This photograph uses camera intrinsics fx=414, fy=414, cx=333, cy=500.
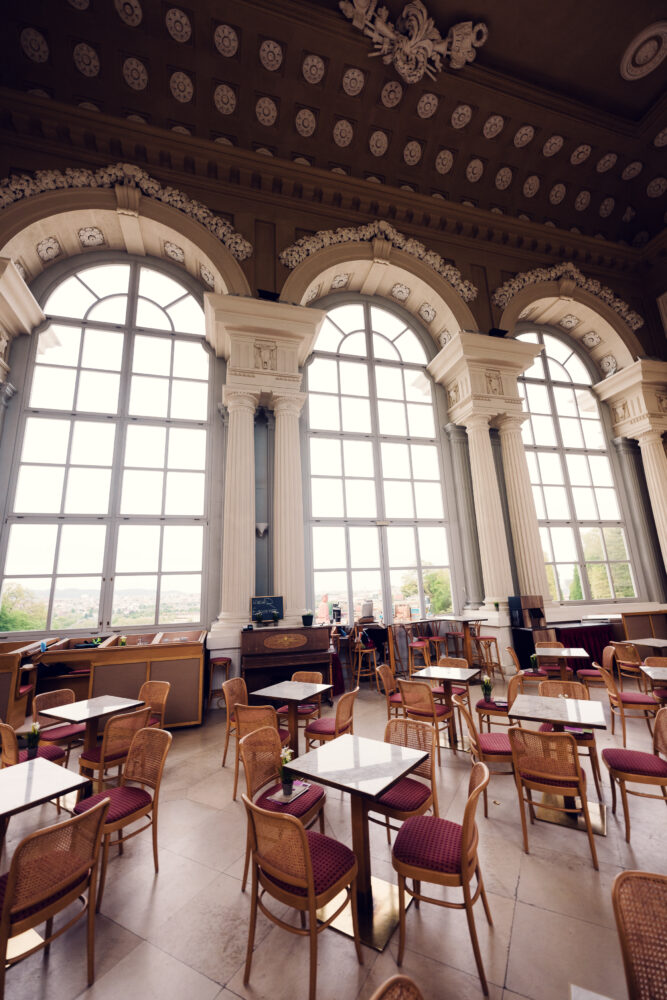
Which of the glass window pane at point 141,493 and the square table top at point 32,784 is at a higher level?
the glass window pane at point 141,493

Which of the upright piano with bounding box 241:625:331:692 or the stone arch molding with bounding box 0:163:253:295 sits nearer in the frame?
the upright piano with bounding box 241:625:331:692

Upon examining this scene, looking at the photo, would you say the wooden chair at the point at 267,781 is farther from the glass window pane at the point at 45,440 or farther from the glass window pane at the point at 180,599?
the glass window pane at the point at 45,440

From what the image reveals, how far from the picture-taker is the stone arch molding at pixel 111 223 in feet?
20.5

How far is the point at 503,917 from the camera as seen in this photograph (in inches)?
77.8

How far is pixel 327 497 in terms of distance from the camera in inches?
310

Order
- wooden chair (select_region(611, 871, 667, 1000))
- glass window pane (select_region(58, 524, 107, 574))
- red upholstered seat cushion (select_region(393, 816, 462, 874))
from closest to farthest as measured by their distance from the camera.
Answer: wooden chair (select_region(611, 871, 667, 1000)) < red upholstered seat cushion (select_region(393, 816, 462, 874)) < glass window pane (select_region(58, 524, 107, 574))

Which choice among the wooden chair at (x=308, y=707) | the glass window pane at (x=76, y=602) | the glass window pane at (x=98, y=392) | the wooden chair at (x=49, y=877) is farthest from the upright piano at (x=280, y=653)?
the glass window pane at (x=98, y=392)

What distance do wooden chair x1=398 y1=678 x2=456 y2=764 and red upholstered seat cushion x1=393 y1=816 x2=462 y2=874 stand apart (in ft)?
5.32

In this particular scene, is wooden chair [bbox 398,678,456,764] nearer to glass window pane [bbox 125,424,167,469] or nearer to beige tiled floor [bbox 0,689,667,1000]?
beige tiled floor [bbox 0,689,667,1000]

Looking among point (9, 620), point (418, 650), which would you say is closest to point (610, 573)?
point (418, 650)

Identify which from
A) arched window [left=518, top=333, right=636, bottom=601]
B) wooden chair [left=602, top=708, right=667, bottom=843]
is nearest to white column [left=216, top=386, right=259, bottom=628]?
wooden chair [left=602, top=708, right=667, bottom=843]

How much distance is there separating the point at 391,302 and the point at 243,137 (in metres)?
3.98

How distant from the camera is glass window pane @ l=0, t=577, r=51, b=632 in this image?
19.2 feet

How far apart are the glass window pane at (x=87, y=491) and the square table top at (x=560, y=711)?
6378mm
